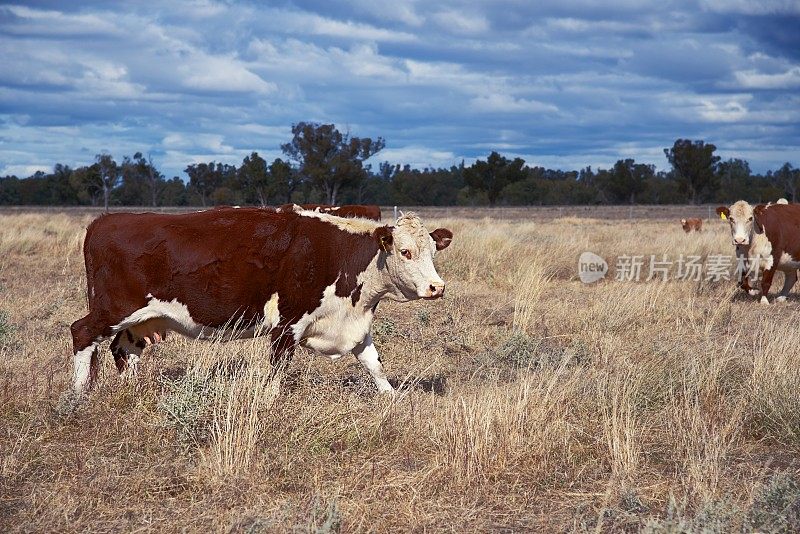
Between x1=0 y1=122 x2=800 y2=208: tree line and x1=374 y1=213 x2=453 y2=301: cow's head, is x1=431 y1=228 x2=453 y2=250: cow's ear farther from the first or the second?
x1=0 y1=122 x2=800 y2=208: tree line

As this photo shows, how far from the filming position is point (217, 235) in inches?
281

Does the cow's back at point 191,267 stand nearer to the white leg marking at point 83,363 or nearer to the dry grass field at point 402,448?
the white leg marking at point 83,363

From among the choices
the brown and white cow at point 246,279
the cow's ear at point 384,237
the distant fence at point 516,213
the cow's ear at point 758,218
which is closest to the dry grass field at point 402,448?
the brown and white cow at point 246,279

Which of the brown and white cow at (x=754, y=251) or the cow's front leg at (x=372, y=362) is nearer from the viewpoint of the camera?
the cow's front leg at (x=372, y=362)

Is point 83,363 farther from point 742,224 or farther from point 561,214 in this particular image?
point 561,214

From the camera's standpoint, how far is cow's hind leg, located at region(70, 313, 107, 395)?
695 cm

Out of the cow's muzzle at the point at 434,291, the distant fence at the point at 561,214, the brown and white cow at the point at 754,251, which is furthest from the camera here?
the distant fence at the point at 561,214

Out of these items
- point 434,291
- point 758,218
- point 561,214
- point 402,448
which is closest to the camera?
point 402,448

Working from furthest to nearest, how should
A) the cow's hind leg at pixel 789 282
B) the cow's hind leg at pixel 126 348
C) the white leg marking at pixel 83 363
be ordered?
the cow's hind leg at pixel 789 282
the cow's hind leg at pixel 126 348
the white leg marking at pixel 83 363

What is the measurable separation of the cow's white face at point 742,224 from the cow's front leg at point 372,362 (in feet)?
32.5

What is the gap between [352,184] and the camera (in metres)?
71.8

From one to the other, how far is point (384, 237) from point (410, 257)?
0.27 metres

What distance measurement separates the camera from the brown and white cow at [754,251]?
15.1m

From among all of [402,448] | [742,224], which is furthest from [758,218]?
[402,448]
